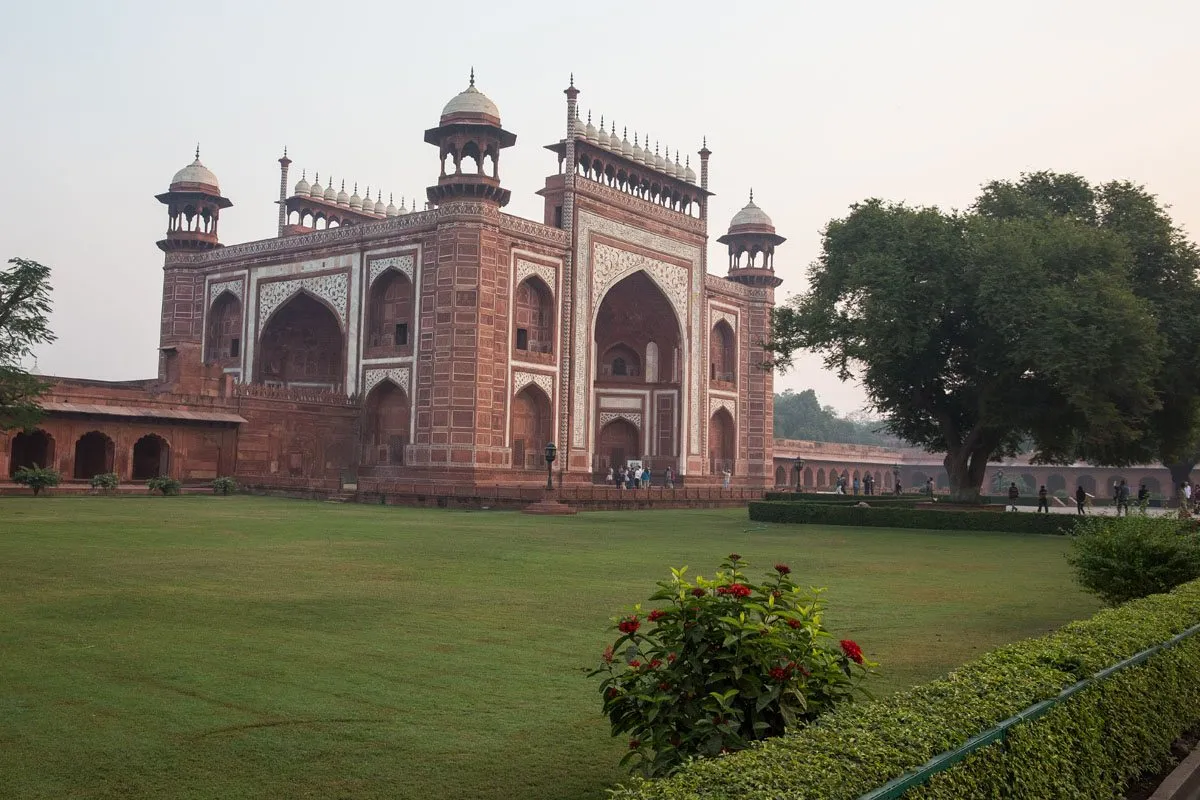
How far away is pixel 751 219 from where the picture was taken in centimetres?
4575

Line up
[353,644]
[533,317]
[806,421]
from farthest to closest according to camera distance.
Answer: [806,421] < [533,317] < [353,644]

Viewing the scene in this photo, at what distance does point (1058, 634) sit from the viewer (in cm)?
523

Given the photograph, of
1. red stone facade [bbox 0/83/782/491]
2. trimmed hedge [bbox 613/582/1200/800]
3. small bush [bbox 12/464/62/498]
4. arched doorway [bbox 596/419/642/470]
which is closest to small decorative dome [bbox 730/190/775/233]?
red stone facade [bbox 0/83/782/491]

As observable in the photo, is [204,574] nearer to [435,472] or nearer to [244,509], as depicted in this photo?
[244,509]

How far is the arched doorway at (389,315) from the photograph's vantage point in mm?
34562

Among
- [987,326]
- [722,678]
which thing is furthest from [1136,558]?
[987,326]

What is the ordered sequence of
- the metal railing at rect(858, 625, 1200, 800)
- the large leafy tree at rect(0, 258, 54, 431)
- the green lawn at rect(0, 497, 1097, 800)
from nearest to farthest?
1. the metal railing at rect(858, 625, 1200, 800)
2. the green lawn at rect(0, 497, 1097, 800)
3. the large leafy tree at rect(0, 258, 54, 431)

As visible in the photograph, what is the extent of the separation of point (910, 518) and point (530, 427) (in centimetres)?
1563

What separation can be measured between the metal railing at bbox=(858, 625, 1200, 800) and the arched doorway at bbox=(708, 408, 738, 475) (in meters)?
38.6

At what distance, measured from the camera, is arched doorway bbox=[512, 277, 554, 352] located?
34906 mm

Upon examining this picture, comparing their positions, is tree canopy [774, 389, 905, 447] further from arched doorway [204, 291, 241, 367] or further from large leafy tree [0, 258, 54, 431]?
large leafy tree [0, 258, 54, 431]

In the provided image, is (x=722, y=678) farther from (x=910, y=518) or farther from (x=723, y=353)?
(x=723, y=353)

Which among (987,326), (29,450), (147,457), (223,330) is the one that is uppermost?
(223,330)

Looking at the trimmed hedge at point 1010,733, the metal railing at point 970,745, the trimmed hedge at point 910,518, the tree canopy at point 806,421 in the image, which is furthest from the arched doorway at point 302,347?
the tree canopy at point 806,421
